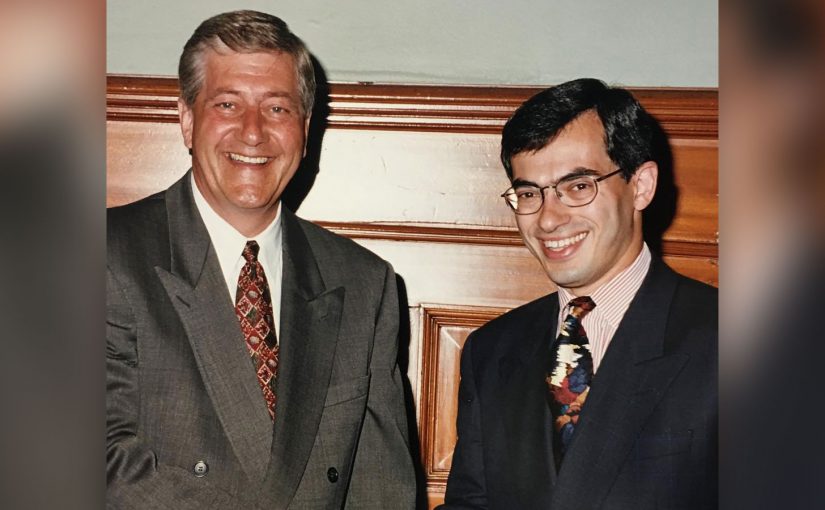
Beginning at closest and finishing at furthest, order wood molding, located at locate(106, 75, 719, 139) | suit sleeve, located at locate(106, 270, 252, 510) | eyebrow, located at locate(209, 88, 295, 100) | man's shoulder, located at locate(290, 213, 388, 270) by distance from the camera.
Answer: suit sleeve, located at locate(106, 270, 252, 510) → eyebrow, located at locate(209, 88, 295, 100) → man's shoulder, located at locate(290, 213, 388, 270) → wood molding, located at locate(106, 75, 719, 139)

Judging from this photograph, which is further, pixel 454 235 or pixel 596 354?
pixel 454 235

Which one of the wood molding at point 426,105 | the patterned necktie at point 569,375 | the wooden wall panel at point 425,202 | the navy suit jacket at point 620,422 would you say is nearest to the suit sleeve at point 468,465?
the navy suit jacket at point 620,422

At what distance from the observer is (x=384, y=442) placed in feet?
4.17

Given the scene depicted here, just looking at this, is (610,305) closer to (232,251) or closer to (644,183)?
(644,183)

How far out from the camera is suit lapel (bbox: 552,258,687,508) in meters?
1.13

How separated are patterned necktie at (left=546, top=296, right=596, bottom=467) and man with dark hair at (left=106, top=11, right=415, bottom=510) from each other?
0.23 meters

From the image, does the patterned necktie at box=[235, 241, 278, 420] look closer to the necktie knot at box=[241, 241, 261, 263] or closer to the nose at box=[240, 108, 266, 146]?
the necktie knot at box=[241, 241, 261, 263]

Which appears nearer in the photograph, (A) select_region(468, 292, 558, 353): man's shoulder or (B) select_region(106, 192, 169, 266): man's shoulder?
(B) select_region(106, 192, 169, 266): man's shoulder

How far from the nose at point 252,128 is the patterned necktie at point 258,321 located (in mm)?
147

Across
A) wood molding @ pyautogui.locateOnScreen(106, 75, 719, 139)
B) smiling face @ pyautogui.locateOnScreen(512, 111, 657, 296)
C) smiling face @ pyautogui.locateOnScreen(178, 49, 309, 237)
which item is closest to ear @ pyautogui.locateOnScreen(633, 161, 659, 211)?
smiling face @ pyautogui.locateOnScreen(512, 111, 657, 296)

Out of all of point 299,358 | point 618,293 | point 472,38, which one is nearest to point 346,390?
point 299,358

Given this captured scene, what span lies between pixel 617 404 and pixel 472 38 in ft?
2.19
